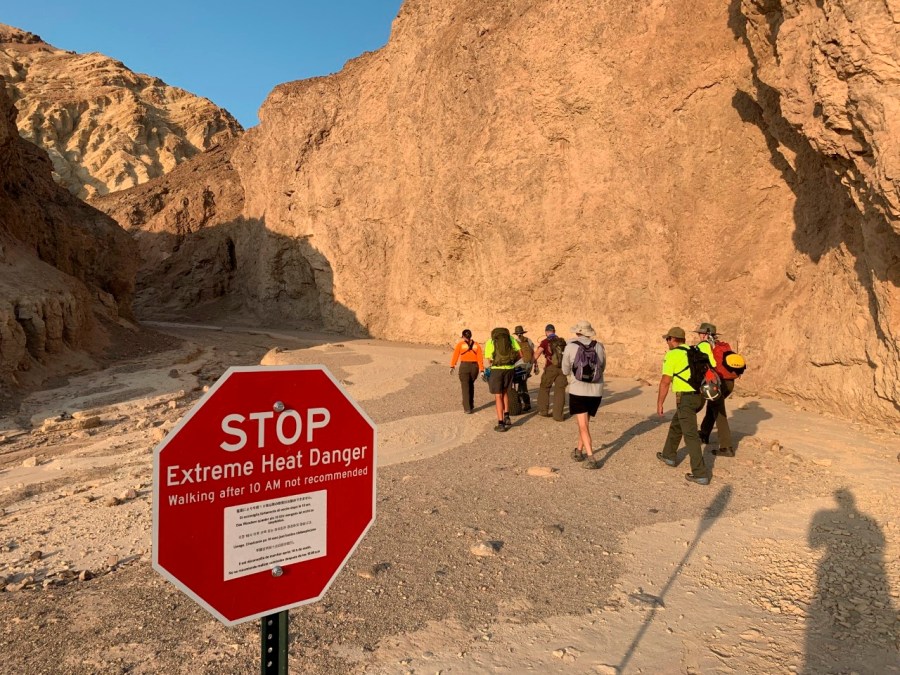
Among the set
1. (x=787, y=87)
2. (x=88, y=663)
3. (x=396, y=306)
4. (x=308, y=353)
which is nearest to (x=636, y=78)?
(x=787, y=87)

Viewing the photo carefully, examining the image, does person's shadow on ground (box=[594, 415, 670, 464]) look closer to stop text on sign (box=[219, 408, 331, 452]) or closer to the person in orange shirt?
the person in orange shirt

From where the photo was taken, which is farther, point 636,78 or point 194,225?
point 194,225

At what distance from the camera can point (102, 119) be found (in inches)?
2174

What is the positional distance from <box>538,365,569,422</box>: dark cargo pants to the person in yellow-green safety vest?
2.39 metres

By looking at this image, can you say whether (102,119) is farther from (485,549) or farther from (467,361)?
(485,549)

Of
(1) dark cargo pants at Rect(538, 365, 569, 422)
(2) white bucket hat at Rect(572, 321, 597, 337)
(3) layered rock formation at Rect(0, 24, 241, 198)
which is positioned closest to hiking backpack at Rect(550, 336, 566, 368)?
(1) dark cargo pants at Rect(538, 365, 569, 422)

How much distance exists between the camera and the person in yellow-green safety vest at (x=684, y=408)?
5.79m

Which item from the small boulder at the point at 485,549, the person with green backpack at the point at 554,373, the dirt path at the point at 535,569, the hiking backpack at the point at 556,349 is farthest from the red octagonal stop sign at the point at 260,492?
the hiking backpack at the point at 556,349

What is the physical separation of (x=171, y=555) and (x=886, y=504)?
19.4ft

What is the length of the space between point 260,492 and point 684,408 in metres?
5.42

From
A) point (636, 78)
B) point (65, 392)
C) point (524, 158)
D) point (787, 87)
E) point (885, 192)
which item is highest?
point (636, 78)

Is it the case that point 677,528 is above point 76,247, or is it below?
below

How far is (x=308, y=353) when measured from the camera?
17.7m

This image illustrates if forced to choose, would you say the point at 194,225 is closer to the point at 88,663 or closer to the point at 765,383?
the point at 765,383
